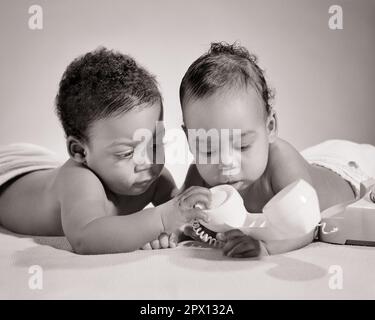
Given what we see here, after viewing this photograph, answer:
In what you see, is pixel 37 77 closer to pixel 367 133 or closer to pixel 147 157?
pixel 147 157

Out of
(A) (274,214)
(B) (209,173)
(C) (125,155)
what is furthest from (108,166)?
(A) (274,214)

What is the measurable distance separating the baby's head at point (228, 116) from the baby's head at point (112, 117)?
5cm

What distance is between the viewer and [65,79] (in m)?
0.79

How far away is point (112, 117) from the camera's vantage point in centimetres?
73

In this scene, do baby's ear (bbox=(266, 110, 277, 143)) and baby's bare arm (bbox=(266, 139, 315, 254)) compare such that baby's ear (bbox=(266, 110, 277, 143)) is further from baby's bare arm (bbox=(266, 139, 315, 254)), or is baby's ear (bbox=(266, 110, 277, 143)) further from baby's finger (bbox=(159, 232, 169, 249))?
baby's finger (bbox=(159, 232, 169, 249))

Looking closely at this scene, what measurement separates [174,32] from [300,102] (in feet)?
0.88

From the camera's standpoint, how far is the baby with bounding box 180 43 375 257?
2.28ft

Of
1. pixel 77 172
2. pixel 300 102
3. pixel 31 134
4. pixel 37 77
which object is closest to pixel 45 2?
pixel 37 77

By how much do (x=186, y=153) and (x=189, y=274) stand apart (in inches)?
14.0

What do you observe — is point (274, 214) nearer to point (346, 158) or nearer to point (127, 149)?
point (127, 149)

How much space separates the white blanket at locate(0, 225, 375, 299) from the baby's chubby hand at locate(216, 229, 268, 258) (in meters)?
0.01

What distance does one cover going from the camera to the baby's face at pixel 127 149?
732mm

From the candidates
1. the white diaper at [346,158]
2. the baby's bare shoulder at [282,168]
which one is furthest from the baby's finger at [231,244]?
the white diaper at [346,158]

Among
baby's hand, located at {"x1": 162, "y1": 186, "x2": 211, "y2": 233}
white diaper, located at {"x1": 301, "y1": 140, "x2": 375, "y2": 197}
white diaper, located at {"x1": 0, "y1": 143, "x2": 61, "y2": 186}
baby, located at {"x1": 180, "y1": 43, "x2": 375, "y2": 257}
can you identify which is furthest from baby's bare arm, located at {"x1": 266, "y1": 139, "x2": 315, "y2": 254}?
white diaper, located at {"x1": 0, "y1": 143, "x2": 61, "y2": 186}
